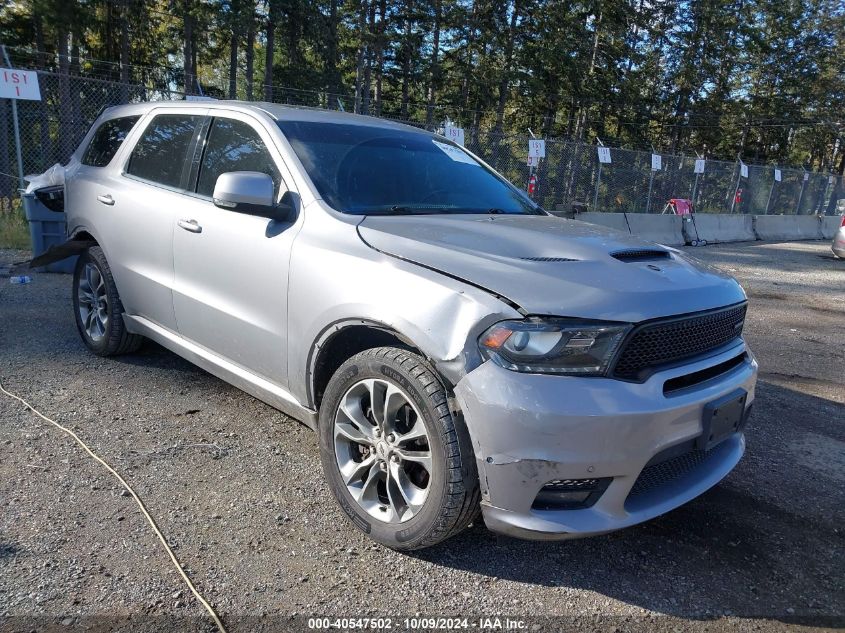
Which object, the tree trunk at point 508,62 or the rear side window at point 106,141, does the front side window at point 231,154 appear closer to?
the rear side window at point 106,141

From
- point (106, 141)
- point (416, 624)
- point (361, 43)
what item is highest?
point (361, 43)

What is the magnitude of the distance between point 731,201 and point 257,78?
67.7 feet

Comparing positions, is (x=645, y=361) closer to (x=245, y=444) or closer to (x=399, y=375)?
(x=399, y=375)

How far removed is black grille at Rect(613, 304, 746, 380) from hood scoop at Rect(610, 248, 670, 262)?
1.28ft

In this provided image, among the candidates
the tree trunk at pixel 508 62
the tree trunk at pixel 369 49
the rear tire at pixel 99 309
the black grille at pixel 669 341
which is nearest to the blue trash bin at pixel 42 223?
the rear tire at pixel 99 309

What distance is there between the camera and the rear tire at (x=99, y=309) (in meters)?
4.50

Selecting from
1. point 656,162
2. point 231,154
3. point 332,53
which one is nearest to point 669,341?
point 231,154

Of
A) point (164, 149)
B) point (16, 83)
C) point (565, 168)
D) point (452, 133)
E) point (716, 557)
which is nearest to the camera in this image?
point (716, 557)

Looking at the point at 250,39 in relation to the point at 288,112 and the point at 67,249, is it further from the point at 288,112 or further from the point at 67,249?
the point at 288,112

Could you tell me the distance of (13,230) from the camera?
31.3ft

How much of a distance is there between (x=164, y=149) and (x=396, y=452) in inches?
111

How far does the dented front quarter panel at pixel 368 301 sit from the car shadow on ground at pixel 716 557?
0.94m

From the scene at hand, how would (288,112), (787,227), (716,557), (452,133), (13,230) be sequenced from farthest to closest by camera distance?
(787,227)
(452,133)
(13,230)
(288,112)
(716,557)

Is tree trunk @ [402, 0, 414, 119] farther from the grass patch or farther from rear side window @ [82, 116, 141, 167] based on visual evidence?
rear side window @ [82, 116, 141, 167]
